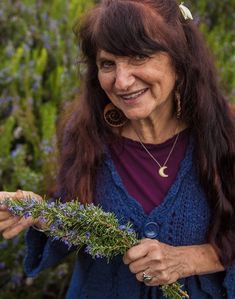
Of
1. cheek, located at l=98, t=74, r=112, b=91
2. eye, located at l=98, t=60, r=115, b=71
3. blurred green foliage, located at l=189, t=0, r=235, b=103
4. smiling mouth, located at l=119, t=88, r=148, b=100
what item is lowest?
blurred green foliage, located at l=189, t=0, r=235, b=103

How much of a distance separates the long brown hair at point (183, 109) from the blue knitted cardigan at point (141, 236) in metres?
0.04

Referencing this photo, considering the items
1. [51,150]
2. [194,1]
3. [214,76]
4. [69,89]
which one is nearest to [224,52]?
[194,1]

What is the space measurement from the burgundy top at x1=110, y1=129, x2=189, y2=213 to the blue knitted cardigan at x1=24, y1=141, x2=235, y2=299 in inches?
1.5

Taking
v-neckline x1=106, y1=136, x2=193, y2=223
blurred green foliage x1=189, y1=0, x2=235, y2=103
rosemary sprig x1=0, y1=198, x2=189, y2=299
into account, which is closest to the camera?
rosemary sprig x1=0, y1=198, x2=189, y2=299

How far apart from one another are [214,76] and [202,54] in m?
0.11

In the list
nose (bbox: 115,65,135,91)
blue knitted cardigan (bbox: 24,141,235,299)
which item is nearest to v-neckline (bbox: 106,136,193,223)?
blue knitted cardigan (bbox: 24,141,235,299)

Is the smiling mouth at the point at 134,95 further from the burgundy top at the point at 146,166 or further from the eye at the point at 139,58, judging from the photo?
the burgundy top at the point at 146,166

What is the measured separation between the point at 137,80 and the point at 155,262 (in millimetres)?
561

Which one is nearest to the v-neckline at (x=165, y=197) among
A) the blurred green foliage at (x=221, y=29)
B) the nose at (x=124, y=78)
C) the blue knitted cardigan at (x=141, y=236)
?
the blue knitted cardigan at (x=141, y=236)

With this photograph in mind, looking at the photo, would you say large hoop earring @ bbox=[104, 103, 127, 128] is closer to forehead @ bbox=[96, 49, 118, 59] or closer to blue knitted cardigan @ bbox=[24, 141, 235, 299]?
blue knitted cardigan @ bbox=[24, 141, 235, 299]

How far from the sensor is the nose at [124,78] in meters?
1.70

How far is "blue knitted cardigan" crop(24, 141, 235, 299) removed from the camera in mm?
1884

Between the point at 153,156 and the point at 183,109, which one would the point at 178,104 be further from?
the point at 153,156

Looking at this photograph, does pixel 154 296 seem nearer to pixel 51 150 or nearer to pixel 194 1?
pixel 51 150
